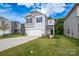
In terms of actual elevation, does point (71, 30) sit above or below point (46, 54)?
above

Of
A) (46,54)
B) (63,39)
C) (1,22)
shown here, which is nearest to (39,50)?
(46,54)

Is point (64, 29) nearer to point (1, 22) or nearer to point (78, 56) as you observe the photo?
point (78, 56)

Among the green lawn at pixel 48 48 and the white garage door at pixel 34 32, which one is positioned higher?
the white garage door at pixel 34 32

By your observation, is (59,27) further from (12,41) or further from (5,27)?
(5,27)

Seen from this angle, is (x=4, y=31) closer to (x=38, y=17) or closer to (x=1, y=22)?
(x=1, y=22)

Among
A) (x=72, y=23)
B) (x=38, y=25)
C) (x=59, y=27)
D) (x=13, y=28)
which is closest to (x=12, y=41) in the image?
(x=13, y=28)

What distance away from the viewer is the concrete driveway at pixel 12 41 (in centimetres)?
684

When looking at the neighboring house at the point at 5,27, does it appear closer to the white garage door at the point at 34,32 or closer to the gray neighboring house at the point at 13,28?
the gray neighboring house at the point at 13,28

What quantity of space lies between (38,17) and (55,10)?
46 cm

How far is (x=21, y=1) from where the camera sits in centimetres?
667

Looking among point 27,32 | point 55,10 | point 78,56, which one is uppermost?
point 55,10

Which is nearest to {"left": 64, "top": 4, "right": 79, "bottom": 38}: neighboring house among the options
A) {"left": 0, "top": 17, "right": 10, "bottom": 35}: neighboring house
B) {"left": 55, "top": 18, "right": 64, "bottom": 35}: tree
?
{"left": 55, "top": 18, "right": 64, "bottom": 35}: tree

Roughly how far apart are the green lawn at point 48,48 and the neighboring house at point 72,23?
14 centimetres

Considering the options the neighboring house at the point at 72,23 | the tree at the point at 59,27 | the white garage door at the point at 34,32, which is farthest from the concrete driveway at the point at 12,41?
the neighboring house at the point at 72,23
